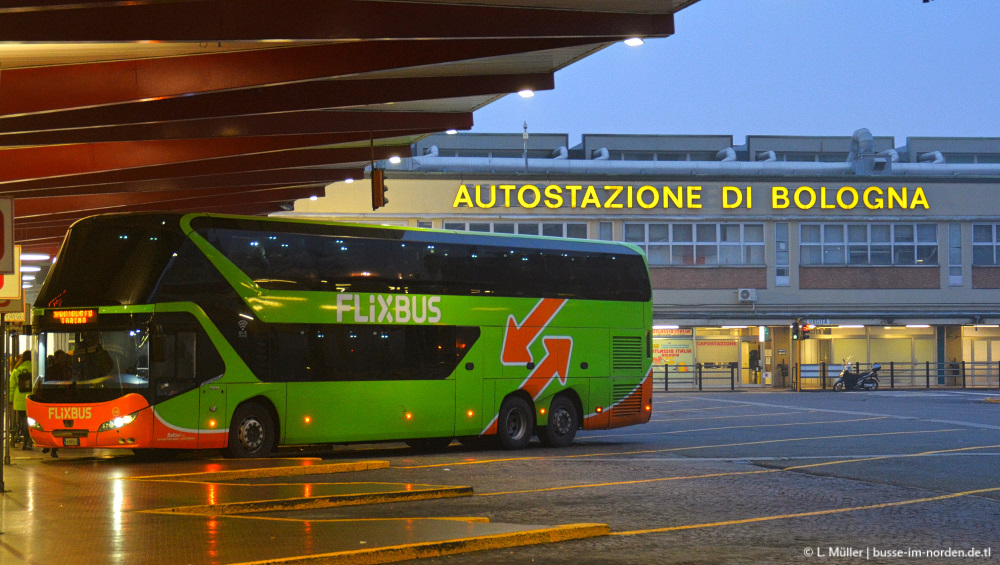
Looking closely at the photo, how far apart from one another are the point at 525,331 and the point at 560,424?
2101 millimetres

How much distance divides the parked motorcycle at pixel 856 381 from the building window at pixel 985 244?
30.5 ft

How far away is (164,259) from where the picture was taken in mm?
16531

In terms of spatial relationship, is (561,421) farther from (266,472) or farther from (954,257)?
(954,257)

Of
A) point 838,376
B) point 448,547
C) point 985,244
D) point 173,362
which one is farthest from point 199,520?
point 985,244

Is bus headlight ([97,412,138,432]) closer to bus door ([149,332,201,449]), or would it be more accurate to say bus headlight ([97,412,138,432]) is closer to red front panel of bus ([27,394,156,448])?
red front panel of bus ([27,394,156,448])

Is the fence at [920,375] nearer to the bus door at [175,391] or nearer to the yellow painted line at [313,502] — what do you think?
the bus door at [175,391]

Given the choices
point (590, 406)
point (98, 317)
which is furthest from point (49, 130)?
point (590, 406)

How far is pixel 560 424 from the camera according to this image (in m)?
21.6

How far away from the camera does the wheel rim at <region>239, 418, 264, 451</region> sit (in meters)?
17.3

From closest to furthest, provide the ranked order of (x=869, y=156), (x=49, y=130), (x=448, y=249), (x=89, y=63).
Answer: (x=89, y=63), (x=49, y=130), (x=448, y=249), (x=869, y=156)

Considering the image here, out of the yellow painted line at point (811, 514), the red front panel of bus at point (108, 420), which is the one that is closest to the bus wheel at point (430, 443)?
the red front panel of bus at point (108, 420)

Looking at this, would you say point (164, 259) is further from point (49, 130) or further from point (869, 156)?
point (869, 156)

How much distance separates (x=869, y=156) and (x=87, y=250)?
147ft

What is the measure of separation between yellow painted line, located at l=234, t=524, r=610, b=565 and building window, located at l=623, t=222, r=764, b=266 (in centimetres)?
4045
